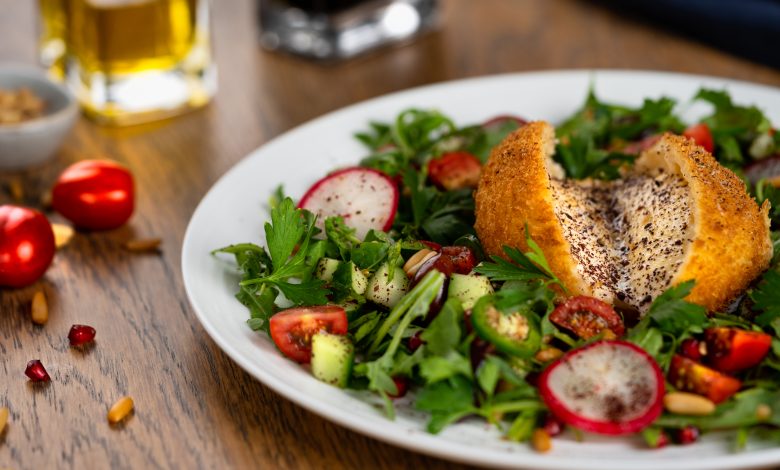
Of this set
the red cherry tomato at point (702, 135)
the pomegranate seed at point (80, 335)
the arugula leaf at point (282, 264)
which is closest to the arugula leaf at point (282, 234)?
the arugula leaf at point (282, 264)

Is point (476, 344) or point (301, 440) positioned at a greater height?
point (476, 344)

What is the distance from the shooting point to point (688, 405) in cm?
249

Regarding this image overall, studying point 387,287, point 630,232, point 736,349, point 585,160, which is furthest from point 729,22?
point 387,287

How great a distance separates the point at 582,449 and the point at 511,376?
0.28 meters

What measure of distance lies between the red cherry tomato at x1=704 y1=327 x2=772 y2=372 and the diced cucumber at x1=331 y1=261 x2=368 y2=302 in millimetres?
1063

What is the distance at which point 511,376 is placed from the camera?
8.48 feet

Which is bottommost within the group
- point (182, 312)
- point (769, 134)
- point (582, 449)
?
point (182, 312)

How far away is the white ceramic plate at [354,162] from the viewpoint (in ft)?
7.72

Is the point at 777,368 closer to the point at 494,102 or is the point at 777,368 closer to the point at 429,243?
the point at 429,243

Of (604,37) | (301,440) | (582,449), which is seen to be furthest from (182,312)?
(604,37)

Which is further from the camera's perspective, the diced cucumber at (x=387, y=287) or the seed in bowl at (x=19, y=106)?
the seed in bowl at (x=19, y=106)

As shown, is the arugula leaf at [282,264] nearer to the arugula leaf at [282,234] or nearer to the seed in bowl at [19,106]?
the arugula leaf at [282,234]

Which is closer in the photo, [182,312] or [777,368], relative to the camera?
[777,368]

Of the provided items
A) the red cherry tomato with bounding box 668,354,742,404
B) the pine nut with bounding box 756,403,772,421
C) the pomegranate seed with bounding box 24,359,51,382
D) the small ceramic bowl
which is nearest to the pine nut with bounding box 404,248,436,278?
the red cherry tomato with bounding box 668,354,742,404
